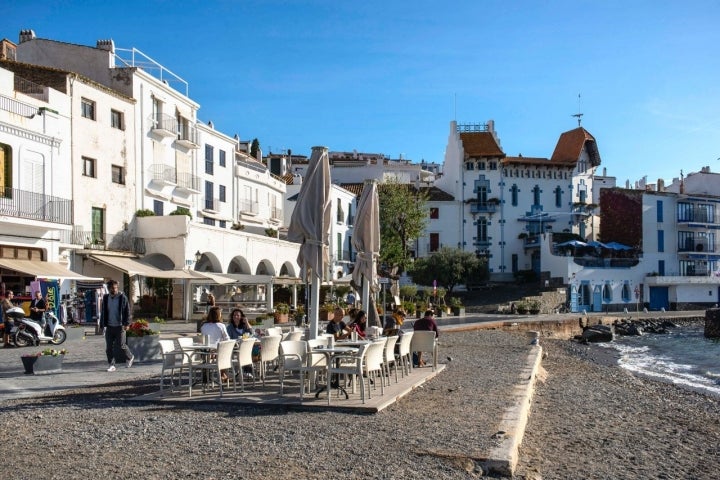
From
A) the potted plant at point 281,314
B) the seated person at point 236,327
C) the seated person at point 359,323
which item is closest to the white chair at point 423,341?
the seated person at point 359,323

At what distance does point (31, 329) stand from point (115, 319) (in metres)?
7.13

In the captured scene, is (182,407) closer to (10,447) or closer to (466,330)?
(10,447)

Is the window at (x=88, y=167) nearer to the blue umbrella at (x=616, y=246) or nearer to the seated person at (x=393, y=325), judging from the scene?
the seated person at (x=393, y=325)

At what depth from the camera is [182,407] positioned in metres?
9.94

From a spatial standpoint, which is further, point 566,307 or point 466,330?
point 566,307

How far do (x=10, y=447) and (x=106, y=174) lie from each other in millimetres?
27963

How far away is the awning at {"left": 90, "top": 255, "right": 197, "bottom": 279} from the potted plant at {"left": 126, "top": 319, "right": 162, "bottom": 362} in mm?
14316

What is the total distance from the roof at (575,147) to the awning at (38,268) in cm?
5211

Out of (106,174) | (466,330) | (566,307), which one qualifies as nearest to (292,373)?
(466,330)

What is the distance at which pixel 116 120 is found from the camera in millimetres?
34844

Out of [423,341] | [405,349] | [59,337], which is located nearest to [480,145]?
[59,337]

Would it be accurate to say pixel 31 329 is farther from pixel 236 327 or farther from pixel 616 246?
pixel 616 246

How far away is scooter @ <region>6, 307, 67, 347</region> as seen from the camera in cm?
1973

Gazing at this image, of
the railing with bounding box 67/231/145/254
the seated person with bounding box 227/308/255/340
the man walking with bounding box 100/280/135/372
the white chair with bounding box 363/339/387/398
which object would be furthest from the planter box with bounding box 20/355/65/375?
the railing with bounding box 67/231/145/254
